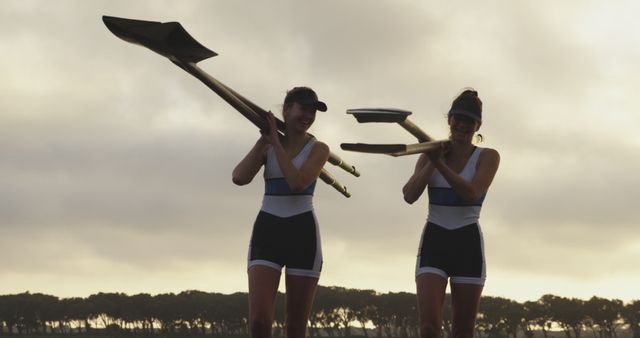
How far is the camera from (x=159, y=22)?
361 inches

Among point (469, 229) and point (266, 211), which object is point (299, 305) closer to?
point (266, 211)

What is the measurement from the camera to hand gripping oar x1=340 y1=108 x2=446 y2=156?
8.11 m

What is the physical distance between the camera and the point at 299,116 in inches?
377

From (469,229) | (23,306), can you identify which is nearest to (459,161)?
(469,229)

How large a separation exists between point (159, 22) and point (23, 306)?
186 metres

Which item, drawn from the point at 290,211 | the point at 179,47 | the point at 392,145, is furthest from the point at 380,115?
the point at 179,47

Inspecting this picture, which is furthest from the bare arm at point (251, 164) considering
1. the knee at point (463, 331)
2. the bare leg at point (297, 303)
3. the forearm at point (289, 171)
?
the knee at point (463, 331)

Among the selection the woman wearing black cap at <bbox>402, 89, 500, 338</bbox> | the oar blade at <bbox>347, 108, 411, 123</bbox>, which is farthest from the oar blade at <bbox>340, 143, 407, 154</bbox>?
the woman wearing black cap at <bbox>402, 89, 500, 338</bbox>

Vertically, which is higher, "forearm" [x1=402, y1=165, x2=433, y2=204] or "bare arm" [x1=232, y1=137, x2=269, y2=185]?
"bare arm" [x1=232, y1=137, x2=269, y2=185]

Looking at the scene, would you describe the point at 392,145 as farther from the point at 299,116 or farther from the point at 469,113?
the point at 299,116

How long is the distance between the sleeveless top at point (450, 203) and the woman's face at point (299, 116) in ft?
4.72

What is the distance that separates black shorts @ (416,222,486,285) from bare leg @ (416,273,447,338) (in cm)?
9

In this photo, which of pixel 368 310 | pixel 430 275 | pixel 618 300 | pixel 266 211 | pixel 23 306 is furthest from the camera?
pixel 23 306

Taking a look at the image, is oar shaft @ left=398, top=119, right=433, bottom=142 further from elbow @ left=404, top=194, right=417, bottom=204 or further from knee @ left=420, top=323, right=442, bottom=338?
knee @ left=420, top=323, right=442, bottom=338
